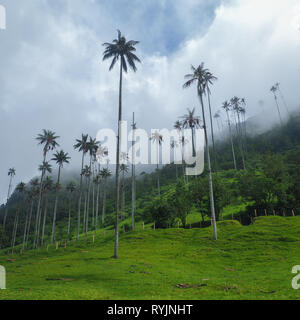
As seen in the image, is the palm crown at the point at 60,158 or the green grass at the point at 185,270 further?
the palm crown at the point at 60,158

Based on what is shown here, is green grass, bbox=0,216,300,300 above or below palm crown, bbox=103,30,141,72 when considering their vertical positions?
below

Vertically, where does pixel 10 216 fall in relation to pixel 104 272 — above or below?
above

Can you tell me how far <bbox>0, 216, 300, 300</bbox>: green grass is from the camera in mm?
14914

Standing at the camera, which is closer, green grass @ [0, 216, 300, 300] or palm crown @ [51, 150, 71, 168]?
green grass @ [0, 216, 300, 300]

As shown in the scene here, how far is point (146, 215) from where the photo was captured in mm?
61812

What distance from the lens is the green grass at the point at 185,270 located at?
14.9m

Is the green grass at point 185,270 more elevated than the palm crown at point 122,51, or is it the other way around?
→ the palm crown at point 122,51

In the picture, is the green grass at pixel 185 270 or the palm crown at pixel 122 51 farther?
the palm crown at pixel 122 51

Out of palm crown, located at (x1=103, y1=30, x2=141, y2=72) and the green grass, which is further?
palm crown, located at (x1=103, y1=30, x2=141, y2=72)

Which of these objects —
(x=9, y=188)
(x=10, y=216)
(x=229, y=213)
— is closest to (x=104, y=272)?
(x=229, y=213)

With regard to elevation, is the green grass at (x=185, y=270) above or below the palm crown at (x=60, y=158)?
below

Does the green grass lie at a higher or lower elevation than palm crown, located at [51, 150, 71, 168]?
lower
